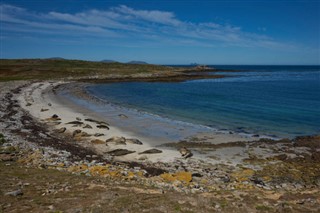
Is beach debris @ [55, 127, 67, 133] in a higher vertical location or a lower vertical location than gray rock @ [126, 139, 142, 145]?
higher

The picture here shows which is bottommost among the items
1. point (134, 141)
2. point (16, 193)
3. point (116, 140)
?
point (134, 141)

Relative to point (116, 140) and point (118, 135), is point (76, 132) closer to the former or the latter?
point (118, 135)

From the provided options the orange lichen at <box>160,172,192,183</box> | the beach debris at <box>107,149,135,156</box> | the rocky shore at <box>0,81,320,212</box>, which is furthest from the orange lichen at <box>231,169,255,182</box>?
the beach debris at <box>107,149,135,156</box>

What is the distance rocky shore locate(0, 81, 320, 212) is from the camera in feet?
35.1

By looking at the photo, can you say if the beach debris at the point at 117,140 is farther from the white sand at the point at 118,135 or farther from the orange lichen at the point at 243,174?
the orange lichen at the point at 243,174

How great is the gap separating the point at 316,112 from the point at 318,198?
2989 centimetres

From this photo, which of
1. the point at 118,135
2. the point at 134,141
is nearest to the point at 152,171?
the point at 134,141

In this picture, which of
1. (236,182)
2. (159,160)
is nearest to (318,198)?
(236,182)

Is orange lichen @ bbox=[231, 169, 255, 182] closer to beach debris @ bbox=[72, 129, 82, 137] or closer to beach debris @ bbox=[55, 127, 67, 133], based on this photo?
beach debris @ bbox=[72, 129, 82, 137]

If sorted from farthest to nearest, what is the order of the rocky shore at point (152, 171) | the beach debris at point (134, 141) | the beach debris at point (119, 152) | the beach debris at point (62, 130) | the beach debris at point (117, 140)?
the beach debris at point (62, 130) → the beach debris at point (134, 141) → the beach debris at point (117, 140) → the beach debris at point (119, 152) → the rocky shore at point (152, 171)

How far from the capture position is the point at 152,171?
1717 centimetres

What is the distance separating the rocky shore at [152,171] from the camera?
10.7 meters

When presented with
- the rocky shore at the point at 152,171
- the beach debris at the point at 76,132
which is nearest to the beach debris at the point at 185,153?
the rocky shore at the point at 152,171

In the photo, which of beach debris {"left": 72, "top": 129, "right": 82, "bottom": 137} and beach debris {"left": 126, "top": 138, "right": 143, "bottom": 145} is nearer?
beach debris {"left": 126, "top": 138, "right": 143, "bottom": 145}
